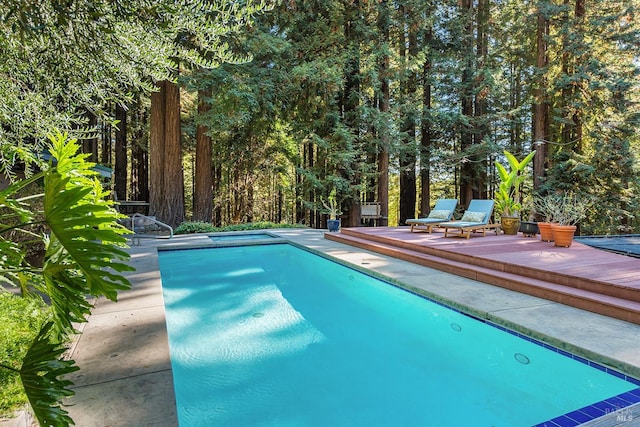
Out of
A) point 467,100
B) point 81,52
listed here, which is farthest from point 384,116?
point 81,52

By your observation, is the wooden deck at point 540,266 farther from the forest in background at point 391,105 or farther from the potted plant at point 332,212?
the forest in background at point 391,105

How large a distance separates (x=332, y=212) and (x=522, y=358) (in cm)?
817

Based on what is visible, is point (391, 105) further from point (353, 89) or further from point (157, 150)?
point (157, 150)

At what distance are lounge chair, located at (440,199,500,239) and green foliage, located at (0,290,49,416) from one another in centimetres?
702

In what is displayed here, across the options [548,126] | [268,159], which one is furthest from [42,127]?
[548,126]

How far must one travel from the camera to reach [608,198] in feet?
36.6

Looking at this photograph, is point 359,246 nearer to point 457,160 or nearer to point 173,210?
point 173,210

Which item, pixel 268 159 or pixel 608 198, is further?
pixel 268 159

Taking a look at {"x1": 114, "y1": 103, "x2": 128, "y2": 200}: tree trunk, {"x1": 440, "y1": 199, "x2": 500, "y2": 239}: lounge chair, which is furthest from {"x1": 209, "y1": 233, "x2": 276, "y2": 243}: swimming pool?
{"x1": 114, "y1": 103, "x2": 128, "y2": 200}: tree trunk

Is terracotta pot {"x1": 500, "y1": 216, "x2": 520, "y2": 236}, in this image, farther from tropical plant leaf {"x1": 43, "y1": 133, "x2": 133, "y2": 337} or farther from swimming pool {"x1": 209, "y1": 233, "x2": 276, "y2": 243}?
tropical plant leaf {"x1": 43, "y1": 133, "x2": 133, "y2": 337}

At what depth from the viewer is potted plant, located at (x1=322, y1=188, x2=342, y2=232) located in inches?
409

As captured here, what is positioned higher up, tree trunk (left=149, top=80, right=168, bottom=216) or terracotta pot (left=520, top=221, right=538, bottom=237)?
tree trunk (left=149, top=80, right=168, bottom=216)

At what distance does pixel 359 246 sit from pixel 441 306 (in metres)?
4.07

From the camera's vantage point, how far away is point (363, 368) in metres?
3.18
